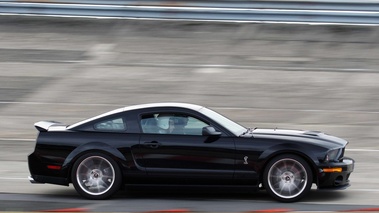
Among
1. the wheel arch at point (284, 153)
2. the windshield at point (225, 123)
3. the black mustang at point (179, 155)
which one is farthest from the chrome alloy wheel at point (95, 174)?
the wheel arch at point (284, 153)

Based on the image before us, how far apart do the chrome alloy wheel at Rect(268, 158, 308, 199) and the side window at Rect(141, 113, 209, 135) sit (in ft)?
3.53

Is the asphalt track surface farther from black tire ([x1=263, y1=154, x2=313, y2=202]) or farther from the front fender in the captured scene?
the front fender

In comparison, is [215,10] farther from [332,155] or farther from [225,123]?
[332,155]

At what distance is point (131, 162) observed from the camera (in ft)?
32.1

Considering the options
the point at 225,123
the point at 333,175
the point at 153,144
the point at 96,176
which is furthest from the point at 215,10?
the point at 333,175

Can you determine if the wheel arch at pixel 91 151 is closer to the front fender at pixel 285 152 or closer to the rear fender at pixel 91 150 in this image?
the rear fender at pixel 91 150

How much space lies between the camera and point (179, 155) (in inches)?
382

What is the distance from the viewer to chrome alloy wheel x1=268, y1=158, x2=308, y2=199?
31.3 feet

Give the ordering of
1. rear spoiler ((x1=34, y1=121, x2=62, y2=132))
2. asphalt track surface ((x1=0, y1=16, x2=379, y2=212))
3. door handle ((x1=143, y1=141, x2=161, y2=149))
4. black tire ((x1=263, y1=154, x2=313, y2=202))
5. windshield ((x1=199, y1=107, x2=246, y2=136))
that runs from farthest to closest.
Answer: asphalt track surface ((x1=0, y1=16, x2=379, y2=212)) → rear spoiler ((x1=34, y1=121, x2=62, y2=132)) → windshield ((x1=199, y1=107, x2=246, y2=136)) → door handle ((x1=143, y1=141, x2=161, y2=149)) → black tire ((x1=263, y1=154, x2=313, y2=202))

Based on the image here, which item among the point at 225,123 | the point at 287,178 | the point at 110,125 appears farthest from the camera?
the point at 225,123

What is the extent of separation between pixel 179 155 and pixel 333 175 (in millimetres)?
1875

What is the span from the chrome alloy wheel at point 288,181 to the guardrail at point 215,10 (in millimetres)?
13484

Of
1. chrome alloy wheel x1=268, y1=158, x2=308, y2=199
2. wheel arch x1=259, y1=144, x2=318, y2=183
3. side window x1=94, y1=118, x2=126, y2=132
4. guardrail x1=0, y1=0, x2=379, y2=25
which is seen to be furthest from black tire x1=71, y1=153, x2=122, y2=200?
guardrail x1=0, y1=0, x2=379, y2=25

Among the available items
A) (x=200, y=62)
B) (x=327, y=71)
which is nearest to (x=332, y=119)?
(x=327, y=71)
